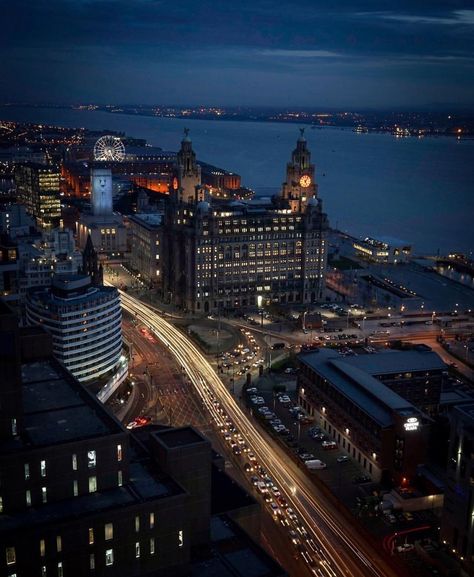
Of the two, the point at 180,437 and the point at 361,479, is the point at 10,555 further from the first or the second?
the point at 361,479

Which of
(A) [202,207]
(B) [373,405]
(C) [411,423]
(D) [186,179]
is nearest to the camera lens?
(C) [411,423]

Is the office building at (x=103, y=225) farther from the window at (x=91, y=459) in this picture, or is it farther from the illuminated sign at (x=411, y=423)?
the window at (x=91, y=459)

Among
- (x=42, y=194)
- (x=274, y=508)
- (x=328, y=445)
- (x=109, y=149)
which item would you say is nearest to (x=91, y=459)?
(x=274, y=508)

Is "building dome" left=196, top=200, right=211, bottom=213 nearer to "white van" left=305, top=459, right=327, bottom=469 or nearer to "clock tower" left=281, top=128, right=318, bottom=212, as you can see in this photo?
"clock tower" left=281, top=128, right=318, bottom=212

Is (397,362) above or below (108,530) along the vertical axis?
below

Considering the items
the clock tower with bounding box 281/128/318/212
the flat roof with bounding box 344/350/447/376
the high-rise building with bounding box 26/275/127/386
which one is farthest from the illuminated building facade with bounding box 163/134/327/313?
the flat roof with bounding box 344/350/447/376

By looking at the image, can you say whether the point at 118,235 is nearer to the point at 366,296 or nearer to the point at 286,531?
the point at 366,296
